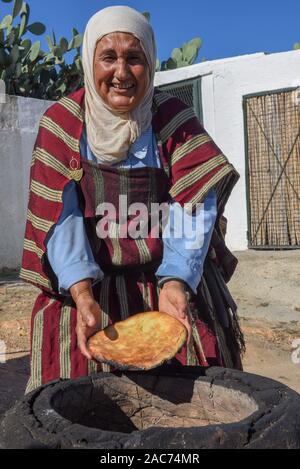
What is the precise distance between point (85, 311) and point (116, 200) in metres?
0.39

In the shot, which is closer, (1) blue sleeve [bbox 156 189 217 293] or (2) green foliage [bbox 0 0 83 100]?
(1) blue sleeve [bbox 156 189 217 293]

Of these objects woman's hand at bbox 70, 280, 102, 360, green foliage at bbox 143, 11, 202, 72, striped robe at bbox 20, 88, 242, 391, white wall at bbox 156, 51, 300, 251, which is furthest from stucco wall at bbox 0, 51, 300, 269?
woman's hand at bbox 70, 280, 102, 360

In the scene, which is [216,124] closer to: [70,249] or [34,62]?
[34,62]

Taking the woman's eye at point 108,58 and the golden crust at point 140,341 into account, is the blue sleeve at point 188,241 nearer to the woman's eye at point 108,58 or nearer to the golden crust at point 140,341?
the golden crust at point 140,341

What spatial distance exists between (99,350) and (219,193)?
70 cm

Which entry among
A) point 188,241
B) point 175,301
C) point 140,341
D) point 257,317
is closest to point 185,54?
point 257,317

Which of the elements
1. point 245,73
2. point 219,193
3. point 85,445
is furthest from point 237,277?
point 85,445

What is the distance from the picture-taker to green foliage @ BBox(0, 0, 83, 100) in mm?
9500

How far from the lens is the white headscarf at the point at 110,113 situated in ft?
5.96

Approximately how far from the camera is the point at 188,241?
1.87 meters

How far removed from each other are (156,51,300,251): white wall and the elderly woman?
21.5 ft

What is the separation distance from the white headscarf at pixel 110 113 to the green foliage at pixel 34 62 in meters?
8.01

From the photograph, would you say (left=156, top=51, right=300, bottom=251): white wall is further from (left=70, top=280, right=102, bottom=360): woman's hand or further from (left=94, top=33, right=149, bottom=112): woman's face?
(left=70, top=280, right=102, bottom=360): woman's hand

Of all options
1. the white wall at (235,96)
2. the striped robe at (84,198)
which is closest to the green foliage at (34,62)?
the white wall at (235,96)
